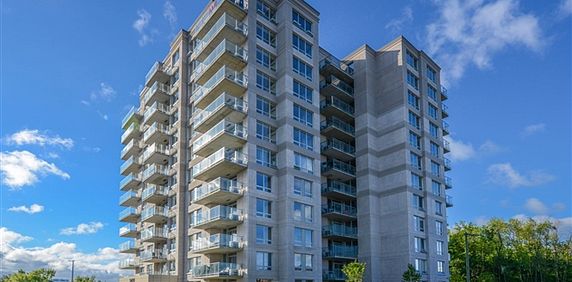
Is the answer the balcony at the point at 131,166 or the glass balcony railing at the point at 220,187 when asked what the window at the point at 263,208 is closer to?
the glass balcony railing at the point at 220,187

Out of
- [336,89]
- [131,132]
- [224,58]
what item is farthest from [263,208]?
[131,132]

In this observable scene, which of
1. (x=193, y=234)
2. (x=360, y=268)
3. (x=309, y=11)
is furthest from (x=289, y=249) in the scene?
(x=309, y=11)

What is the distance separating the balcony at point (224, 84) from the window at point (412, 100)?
766 inches

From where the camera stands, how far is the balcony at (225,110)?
41.6 m

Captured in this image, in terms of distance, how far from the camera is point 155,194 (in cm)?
5284

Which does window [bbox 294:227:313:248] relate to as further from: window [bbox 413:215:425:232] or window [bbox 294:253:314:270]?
window [bbox 413:215:425:232]

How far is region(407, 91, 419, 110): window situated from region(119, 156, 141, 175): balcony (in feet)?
109

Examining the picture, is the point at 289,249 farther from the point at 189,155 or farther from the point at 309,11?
the point at 309,11

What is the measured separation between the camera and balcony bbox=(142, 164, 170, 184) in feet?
Answer: 176

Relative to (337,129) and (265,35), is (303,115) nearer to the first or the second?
(337,129)

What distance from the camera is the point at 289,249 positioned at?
4066 centimetres

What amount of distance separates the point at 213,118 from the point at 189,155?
28.4 ft

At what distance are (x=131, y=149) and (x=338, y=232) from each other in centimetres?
3008

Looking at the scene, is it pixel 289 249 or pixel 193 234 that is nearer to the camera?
pixel 289 249
